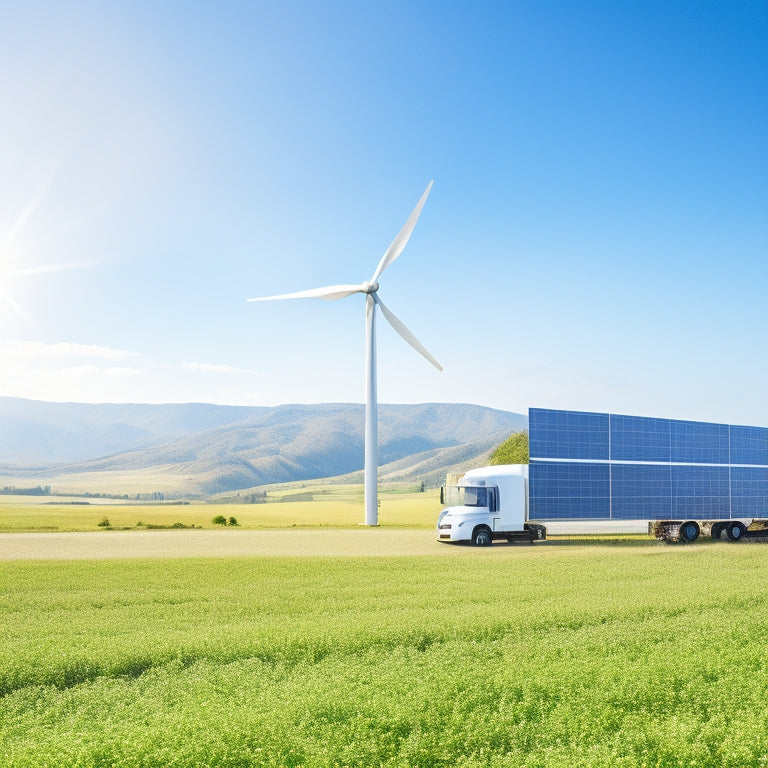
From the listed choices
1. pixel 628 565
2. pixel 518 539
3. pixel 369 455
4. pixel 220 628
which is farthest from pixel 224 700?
pixel 369 455

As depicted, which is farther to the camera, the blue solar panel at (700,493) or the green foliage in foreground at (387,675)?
the blue solar panel at (700,493)

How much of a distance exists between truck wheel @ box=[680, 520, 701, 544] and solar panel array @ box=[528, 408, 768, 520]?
0.45 m

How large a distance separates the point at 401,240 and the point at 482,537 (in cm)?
2615

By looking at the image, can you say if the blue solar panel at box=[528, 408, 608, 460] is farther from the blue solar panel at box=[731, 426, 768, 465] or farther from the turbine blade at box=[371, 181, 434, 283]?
the turbine blade at box=[371, 181, 434, 283]

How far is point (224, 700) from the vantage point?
966cm

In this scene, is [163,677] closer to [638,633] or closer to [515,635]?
[515,635]

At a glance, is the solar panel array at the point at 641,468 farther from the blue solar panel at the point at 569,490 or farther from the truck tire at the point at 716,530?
the truck tire at the point at 716,530

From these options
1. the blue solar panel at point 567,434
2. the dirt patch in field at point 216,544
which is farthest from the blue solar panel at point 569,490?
the dirt patch in field at point 216,544

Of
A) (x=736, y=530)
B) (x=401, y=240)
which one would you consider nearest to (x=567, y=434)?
(x=736, y=530)

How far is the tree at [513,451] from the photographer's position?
5212 centimetres

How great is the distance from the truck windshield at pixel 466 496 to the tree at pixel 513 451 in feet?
57.6

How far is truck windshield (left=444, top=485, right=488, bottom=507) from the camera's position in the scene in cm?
3350

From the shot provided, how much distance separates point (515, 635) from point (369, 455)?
36.4 metres

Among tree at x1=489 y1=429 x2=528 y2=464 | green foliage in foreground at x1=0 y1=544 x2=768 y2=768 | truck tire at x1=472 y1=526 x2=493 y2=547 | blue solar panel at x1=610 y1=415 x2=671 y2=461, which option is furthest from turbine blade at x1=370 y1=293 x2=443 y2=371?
green foliage in foreground at x1=0 y1=544 x2=768 y2=768
